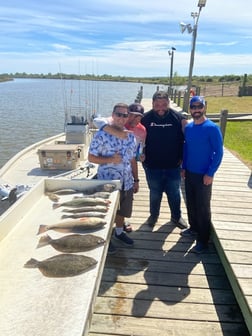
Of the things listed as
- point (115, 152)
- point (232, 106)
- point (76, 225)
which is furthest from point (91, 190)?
point (232, 106)

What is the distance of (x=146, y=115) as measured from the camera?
12.5ft

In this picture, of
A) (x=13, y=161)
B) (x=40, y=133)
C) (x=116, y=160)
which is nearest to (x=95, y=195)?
(x=116, y=160)

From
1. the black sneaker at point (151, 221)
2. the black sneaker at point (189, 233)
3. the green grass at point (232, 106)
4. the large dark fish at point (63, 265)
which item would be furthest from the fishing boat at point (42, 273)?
the green grass at point (232, 106)

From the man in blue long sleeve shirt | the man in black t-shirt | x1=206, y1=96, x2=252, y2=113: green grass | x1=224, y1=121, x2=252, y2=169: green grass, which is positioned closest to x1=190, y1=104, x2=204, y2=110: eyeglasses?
the man in blue long sleeve shirt

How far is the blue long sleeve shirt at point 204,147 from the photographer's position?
324 centimetres

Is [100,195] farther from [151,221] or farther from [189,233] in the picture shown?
[189,233]

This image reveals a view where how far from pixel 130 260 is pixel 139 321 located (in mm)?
888

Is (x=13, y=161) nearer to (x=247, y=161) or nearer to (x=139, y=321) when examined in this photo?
(x=247, y=161)

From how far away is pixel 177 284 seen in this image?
3.14 metres

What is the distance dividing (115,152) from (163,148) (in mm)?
801

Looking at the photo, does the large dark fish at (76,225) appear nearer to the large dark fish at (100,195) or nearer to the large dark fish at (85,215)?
the large dark fish at (85,215)

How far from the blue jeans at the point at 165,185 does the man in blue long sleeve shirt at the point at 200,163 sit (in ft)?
0.87

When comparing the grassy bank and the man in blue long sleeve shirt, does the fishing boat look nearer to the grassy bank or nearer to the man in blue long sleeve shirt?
the man in blue long sleeve shirt

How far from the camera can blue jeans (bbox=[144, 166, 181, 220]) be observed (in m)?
3.97
